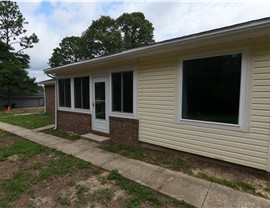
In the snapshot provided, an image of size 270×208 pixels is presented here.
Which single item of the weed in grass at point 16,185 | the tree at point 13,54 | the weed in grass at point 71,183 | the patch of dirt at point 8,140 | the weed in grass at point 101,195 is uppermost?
the tree at point 13,54

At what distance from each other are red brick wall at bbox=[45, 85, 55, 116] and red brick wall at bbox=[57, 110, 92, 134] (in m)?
5.47

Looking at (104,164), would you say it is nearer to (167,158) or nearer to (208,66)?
(167,158)

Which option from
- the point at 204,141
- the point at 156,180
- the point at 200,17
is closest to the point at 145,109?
the point at 204,141

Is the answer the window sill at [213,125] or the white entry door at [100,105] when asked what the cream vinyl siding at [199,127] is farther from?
the white entry door at [100,105]

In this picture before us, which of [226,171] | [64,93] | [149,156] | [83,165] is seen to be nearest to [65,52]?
[64,93]

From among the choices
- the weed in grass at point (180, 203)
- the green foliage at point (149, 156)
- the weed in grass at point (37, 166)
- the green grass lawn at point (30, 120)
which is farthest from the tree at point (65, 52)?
the weed in grass at point (180, 203)

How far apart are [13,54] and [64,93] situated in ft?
57.7

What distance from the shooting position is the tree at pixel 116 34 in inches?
872

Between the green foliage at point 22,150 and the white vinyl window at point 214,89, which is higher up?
the white vinyl window at point 214,89

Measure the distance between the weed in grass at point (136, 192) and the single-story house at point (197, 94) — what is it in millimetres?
1694

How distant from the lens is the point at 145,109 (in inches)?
184

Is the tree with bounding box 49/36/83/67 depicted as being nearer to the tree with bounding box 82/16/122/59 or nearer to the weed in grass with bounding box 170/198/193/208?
the tree with bounding box 82/16/122/59

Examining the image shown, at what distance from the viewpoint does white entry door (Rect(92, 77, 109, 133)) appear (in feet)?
18.7

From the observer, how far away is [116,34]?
22.4m
